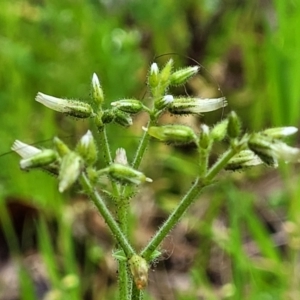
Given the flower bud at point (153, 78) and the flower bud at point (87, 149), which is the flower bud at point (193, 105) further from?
the flower bud at point (87, 149)

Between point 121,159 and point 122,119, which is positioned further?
point 122,119

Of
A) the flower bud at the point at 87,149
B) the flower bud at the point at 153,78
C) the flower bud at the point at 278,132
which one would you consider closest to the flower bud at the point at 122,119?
the flower bud at the point at 153,78

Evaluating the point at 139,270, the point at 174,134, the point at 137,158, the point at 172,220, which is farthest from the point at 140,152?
the point at 139,270

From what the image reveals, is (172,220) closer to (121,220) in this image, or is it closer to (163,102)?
(121,220)

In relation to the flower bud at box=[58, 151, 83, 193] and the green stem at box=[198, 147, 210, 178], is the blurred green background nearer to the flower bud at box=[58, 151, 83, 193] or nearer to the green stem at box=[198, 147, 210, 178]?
the green stem at box=[198, 147, 210, 178]

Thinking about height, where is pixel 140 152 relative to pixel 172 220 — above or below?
above

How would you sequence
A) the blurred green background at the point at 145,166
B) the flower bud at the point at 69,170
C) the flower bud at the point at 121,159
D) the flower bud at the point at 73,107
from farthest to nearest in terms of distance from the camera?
1. the blurred green background at the point at 145,166
2. the flower bud at the point at 73,107
3. the flower bud at the point at 121,159
4. the flower bud at the point at 69,170

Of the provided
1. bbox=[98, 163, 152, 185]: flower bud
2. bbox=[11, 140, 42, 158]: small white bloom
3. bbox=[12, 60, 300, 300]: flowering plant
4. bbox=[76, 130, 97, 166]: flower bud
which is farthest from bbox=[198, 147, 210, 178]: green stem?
bbox=[11, 140, 42, 158]: small white bloom
